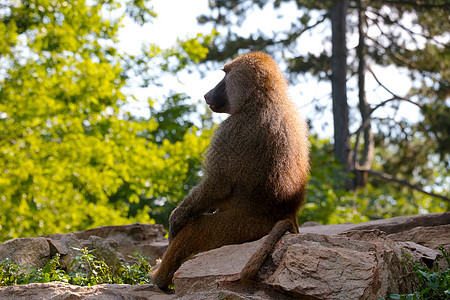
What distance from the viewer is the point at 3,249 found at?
4.32m

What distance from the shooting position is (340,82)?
508 inches

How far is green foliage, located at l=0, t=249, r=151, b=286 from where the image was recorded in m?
3.78

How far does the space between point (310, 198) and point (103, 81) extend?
17.0 ft

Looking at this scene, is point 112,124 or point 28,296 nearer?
point 28,296

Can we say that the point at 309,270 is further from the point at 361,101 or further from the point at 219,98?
the point at 361,101

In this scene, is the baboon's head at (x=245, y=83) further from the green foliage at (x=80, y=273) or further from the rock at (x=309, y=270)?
the green foliage at (x=80, y=273)

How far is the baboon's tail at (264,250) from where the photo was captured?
9.38ft

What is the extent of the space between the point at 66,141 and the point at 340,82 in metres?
7.26

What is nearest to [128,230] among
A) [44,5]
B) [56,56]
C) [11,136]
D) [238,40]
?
[11,136]

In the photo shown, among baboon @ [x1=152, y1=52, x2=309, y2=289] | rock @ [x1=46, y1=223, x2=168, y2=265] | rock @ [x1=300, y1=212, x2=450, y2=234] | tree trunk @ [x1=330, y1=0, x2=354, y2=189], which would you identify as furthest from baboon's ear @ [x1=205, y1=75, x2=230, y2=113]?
tree trunk @ [x1=330, y1=0, x2=354, y2=189]

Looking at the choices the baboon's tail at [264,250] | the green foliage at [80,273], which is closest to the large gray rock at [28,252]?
the green foliage at [80,273]

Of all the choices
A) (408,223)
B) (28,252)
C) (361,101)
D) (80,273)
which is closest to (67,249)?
(28,252)

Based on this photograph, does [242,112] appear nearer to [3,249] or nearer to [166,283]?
[166,283]

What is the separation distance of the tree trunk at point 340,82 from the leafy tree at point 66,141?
480cm
